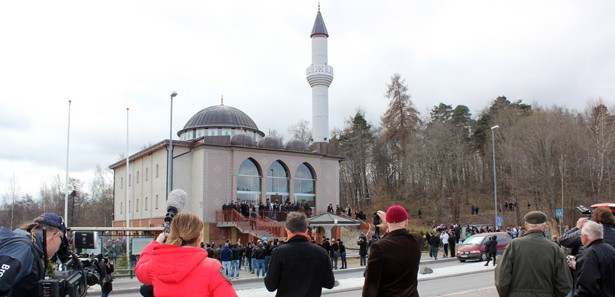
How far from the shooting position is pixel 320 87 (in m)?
54.2

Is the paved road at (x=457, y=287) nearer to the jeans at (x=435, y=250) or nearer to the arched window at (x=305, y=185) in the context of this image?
the jeans at (x=435, y=250)

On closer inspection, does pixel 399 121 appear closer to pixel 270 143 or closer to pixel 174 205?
pixel 270 143

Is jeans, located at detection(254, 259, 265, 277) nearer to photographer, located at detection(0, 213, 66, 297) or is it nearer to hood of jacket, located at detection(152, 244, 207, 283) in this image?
photographer, located at detection(0, 213, 66, 297)

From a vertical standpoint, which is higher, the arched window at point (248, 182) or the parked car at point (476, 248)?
the arched window at point (248, 182)

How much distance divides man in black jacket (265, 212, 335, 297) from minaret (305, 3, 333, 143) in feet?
153

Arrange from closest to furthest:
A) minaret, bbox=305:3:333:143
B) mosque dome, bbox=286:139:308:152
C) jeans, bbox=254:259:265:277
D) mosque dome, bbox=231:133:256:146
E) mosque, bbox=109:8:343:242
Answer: jeans, bbox=254:259:265:277, mosque, bbox=109:8:343:242, mosque dome, bbox=231:133:256:146, mosque dome, bbox=286:139:308:152, minaret, bbox=305:3:333:143

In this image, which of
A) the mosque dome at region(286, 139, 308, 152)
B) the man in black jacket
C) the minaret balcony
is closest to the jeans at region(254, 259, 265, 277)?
the man in black jacket

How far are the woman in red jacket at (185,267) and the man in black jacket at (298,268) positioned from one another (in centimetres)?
174

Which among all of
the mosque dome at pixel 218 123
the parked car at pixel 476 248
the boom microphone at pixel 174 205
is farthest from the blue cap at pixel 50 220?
the mosque dome at pixel 218 123

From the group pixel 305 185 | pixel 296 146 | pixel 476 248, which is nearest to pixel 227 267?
pixel 476 248

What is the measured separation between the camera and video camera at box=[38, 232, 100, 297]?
438 centimetres

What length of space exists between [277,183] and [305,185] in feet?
9.06

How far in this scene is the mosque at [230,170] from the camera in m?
40.8

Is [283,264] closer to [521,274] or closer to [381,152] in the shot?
[521,274]
